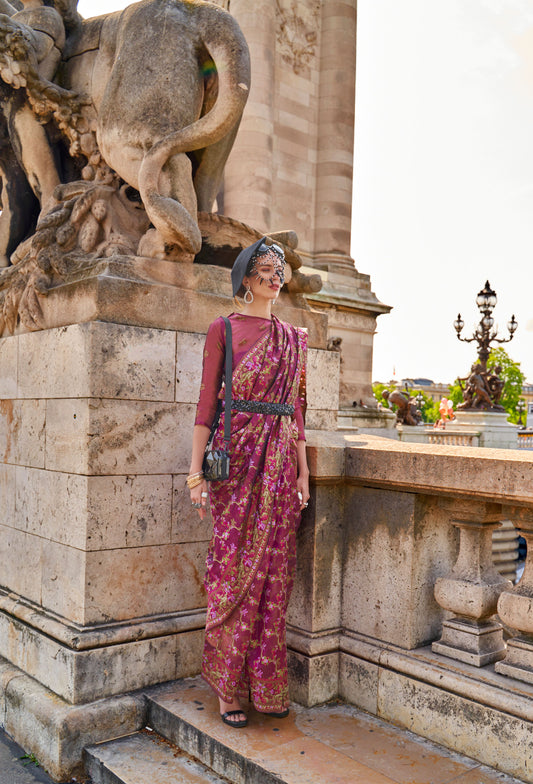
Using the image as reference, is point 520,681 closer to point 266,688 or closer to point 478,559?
point 478,559

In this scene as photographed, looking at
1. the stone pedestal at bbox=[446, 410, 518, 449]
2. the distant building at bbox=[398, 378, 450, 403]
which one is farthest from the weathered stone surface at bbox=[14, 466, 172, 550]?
the distant building at bbox=[398, 378, 450, 403]

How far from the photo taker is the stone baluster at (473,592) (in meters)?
2.87

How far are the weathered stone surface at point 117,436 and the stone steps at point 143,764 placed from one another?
1294 millimetres

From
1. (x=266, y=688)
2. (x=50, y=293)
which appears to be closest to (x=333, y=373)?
(x=50, y=293)

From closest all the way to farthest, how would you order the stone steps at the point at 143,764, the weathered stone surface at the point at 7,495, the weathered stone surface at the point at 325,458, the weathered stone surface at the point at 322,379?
the stone steps at the point at 143,764 < the weathered stone surface at the point at 325,458 < the weathered stone surface at the point at 7,495 < the weathered stone surface at the point at 322,379

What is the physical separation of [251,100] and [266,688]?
13.7 m

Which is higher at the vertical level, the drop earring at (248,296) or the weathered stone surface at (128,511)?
the drop earring at (248,296)

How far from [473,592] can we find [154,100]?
3.13 m

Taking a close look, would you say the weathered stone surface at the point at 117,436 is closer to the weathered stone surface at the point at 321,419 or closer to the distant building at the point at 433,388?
the weathered stone surface at the point at 321,419

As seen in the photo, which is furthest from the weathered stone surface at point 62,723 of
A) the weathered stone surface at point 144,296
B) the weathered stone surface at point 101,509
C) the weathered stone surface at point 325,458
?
the weathered stone surface at point 144,296

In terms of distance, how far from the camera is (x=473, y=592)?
2879 millimetres

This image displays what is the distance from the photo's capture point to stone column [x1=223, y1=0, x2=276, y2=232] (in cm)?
1441

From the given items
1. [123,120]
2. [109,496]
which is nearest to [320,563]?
[109,496]

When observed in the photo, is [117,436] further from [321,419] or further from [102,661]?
[321,419]
